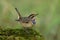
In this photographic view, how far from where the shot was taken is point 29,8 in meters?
6.88

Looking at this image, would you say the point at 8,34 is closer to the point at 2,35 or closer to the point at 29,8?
the point at 2,35

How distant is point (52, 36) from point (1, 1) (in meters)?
1.42

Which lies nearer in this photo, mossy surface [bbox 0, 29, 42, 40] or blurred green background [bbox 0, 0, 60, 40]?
mossy surface [bbox 0, 29, 42, 40]

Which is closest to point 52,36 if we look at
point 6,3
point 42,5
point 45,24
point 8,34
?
point 45,24

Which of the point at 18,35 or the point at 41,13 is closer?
the point at 18,35

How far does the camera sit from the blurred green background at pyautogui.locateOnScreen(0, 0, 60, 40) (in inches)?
253

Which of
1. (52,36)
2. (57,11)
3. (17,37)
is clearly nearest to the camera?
(17,37)

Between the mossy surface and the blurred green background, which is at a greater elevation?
the blurred green background

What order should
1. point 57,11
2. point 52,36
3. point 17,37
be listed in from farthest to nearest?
point 57,11, point 52,36, point 17,37

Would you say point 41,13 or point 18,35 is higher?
point 41,13

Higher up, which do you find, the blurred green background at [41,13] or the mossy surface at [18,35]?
the blurred green background at [41,13]

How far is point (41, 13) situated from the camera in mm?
6879

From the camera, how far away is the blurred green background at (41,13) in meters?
6.41

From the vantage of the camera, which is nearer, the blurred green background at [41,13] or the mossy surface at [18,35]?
the mossy surface at [18,35]
